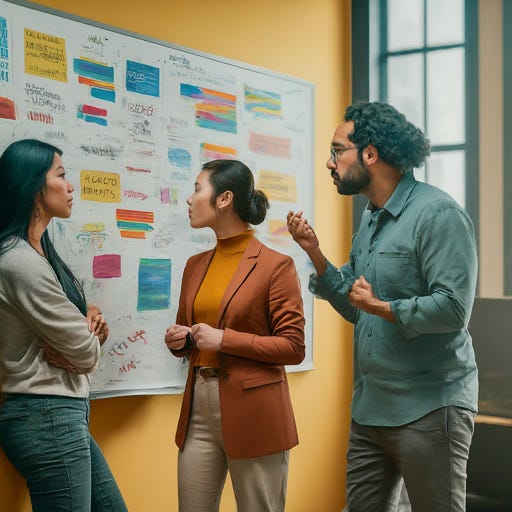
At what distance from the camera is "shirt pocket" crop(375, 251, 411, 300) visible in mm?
2166

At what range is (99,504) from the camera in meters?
2.34

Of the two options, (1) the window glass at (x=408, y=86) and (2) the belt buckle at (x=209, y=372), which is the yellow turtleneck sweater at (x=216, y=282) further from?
(1) the window glass at (x=408, y=86)

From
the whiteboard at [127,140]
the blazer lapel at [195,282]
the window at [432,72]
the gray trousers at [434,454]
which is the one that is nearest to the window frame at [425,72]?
the window at [432,72]

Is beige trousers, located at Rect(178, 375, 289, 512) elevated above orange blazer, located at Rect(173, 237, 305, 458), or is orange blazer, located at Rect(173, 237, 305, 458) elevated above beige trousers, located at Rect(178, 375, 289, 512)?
orange blazer, located at Rect(173, 237, 305, 458)

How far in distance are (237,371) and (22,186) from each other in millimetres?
812

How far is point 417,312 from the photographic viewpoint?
204cm

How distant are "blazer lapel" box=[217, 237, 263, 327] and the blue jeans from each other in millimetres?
515

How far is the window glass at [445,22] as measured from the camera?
12.4 ft

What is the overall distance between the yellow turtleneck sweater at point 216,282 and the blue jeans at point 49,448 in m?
0.42

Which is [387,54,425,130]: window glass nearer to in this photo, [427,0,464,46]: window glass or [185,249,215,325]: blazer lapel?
[427,0,464,46]: window glass

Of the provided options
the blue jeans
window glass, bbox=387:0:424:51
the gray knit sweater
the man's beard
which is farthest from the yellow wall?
the man's beard

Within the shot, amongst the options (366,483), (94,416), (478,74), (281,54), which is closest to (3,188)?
(94,416)

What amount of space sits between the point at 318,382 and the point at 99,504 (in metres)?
1.52

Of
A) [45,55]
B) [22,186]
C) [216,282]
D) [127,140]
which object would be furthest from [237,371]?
[45,55]
